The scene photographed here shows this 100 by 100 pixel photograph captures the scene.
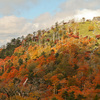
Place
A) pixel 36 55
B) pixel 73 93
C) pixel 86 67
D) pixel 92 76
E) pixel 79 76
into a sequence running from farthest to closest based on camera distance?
pixel 36 55 → pixel 86 67 → pixel 79 76 → pixel 92 76 → pixel 73 93

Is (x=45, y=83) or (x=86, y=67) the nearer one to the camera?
(x=86, y=67)

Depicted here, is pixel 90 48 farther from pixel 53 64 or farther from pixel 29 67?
pixel 29 67

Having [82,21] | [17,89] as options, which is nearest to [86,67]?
[17,89]

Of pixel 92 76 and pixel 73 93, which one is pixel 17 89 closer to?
pixel 73 93

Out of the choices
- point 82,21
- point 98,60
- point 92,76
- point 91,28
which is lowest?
point 92,76

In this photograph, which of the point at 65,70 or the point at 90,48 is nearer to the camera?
the point at 65,70

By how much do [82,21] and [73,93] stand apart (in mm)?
157268

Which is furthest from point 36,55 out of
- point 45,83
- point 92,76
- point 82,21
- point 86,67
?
point 82,21

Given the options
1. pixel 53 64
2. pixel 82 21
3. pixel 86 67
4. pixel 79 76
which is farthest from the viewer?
pixel 82 21

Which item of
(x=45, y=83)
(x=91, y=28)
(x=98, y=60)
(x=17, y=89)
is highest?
(x=91, y=28)

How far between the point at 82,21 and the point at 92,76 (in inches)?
5832

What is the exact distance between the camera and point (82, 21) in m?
168

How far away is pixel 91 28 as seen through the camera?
372ft

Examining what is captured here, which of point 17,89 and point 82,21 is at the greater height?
point 82,21
